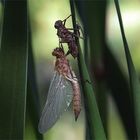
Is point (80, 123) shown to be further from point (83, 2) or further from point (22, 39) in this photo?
point (22, 39)

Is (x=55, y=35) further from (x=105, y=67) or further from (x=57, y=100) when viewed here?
(x=105, y=67)

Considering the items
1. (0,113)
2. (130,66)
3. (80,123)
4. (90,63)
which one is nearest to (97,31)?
(90,63)

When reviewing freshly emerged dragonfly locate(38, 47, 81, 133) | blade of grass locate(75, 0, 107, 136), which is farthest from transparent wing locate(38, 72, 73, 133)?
blade of grass locate(75, 0, 107, 136)

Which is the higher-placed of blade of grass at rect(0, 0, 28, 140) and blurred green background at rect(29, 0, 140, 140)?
blurred green background at rect(29, 0, 140, 140)

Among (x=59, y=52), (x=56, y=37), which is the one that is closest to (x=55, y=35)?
(x=56, y=37)

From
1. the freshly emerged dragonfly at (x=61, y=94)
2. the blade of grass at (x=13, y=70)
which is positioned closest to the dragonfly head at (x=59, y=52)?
the freshly emerged dragonfly at (x=61, y=94)

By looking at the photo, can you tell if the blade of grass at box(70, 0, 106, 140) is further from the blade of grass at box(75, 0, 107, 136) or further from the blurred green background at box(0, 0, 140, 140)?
the blurred green background at box(0, 0, 140, 140)
